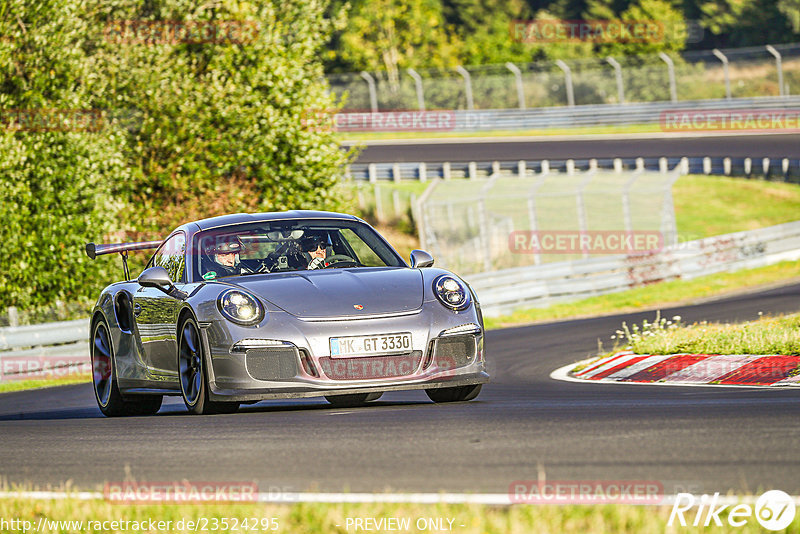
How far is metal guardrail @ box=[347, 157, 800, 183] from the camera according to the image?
1510 inches

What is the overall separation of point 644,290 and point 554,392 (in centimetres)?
1592

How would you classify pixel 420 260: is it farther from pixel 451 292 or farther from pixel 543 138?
pixel 543 138

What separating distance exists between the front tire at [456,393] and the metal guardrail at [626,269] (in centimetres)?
1359

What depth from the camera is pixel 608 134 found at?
48.2 meters

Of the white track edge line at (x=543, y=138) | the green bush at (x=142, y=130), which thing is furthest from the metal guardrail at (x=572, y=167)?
the green bush at (x=142, y=130)

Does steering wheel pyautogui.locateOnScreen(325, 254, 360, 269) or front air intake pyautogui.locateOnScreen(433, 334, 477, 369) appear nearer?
front air intake pyautogui.locateOnScreen(433, 334, 477, 369)

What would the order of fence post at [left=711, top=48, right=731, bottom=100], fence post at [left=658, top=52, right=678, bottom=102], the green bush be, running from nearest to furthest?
1. the green bush
2. fence post at [left=711, top=48, right=731, bottom=100]
3. fence post at [left=658, top=52, right=678, bottom=102]

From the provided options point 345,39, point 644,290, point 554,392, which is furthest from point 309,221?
point 345,39

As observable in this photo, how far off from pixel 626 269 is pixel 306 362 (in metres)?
18.5
